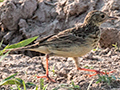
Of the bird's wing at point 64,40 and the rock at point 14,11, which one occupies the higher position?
the rock at point 14,11

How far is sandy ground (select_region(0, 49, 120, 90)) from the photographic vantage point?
167 inches

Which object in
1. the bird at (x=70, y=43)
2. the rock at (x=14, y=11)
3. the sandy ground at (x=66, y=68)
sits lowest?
the sandy ground at (x=66, y=68)

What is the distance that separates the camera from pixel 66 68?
4.98 meters

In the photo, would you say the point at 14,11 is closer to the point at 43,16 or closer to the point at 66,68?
the point at 43,16

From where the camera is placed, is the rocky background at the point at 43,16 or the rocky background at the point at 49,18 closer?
the rocky background at the point at 49,18

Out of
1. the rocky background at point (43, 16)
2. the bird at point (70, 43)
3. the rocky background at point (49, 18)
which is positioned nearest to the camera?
the bird at point (70, 43)

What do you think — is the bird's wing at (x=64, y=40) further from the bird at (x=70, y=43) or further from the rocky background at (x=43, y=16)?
the rocky background at (x=43, y=16)

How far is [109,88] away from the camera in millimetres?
4031

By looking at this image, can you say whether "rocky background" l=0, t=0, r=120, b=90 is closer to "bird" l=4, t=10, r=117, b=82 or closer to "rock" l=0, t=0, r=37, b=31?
"rock" l=0, t=0, r=37, b=31

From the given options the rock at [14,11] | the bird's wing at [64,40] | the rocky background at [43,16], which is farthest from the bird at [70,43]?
the rock at [14,11]

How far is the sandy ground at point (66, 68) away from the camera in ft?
13.9

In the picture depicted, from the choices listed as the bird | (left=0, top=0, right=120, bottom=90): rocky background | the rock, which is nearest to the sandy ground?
(left=0, top=0, right=120, bottom=90): rocky background

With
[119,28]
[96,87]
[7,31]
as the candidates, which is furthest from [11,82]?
[119,28]

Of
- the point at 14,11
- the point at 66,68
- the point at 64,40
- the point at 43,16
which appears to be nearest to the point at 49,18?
the point at 43,16
